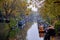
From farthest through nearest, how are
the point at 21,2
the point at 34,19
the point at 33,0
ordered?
1. the point at 34,19
2. the point at 21,2
3. the point at 33,0

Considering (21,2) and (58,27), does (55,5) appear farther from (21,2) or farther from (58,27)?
(21,2)

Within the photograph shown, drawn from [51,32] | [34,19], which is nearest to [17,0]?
[51,32]

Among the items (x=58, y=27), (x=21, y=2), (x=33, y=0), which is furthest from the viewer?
(x=21, y=2)

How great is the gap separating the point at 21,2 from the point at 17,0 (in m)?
3.47

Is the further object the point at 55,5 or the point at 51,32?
the point at 51,32

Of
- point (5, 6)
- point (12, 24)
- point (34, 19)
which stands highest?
point (5, 6)

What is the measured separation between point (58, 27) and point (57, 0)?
8518 mm

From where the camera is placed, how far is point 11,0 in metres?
29.0

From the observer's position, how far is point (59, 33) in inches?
703

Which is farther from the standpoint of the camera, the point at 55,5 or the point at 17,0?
the point at 17,0

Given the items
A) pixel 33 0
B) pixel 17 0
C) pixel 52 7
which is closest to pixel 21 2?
pixel 17 0

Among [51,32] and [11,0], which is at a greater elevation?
[11,0]

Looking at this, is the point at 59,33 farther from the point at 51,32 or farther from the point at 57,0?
the point at 57,0

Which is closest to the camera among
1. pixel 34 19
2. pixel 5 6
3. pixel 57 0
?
pixel 57 0
